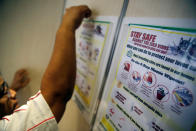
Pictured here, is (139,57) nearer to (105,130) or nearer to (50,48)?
(105,130)

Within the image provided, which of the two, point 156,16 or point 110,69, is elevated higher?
point 156,16

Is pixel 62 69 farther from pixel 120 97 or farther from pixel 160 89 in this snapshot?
pixel 160 89

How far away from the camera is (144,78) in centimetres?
38

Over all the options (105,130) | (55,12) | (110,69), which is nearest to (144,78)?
(110,69)

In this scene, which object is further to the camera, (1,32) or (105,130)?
(1,32)

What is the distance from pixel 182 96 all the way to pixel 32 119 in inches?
21.7

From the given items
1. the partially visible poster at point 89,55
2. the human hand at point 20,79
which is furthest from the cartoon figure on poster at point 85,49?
the human hand at point 20,79

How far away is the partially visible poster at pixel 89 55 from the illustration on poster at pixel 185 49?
0.32 meters

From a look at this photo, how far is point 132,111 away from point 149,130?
0.25 feet

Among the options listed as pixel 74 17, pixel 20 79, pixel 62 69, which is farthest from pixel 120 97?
pixel 20 79

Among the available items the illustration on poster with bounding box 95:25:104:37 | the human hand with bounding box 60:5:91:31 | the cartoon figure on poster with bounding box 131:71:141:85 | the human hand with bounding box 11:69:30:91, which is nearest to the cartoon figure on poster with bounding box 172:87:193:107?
the cartoon figure on poster with bounding box 131:71:141:85

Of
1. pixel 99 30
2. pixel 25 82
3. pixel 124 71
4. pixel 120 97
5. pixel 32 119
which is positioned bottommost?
pixel 25 82

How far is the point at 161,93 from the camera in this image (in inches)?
13.0

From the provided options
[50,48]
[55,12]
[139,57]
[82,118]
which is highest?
[55,12]
